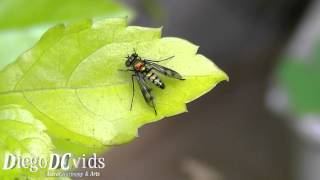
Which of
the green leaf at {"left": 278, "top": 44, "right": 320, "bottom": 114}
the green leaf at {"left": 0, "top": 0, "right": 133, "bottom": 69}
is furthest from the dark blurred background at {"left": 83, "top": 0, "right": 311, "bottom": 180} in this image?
the green leaf at {"left": 0, "top": 0, "right": 133, "bottom": 69}

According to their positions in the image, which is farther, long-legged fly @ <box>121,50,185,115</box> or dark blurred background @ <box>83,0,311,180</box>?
dark blurred background @ <box>83,0,311,180</box>

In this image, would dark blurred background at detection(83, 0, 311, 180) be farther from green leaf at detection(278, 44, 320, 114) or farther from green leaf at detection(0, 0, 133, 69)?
green leaf at detection(0, 0, 133, 69)

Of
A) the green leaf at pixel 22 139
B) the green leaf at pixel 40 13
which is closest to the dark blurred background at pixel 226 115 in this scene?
the green leaf at pixel 40 13

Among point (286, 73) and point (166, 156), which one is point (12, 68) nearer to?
point (286, 73)

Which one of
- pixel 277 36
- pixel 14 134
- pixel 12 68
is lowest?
pixel 14 134

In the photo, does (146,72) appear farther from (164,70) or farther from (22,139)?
(22,139)

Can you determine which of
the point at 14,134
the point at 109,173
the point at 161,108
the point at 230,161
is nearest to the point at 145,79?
the point at 161,108

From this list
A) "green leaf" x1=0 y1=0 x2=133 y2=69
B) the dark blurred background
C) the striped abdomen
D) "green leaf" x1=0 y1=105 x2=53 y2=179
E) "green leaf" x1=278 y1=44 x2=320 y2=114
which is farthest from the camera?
the dark blurred background
